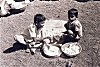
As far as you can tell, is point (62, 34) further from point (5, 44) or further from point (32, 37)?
point (5, 44)

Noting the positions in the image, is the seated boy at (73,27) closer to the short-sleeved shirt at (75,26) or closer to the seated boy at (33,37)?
the short-sleeved shirt at (75,26)

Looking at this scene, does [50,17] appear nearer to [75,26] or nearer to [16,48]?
[75,26]

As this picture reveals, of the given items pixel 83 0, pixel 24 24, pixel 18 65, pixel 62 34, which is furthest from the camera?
pixel 83 0

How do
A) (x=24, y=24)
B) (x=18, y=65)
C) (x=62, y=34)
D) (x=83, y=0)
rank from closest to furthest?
(x=18, y=65)
(x=62, y=34)
(x=24, y=24)
(x=83, y=0)

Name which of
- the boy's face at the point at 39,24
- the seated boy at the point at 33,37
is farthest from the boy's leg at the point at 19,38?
the boy's face at the point at 39,24

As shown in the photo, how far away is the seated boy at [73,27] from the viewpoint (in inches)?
264

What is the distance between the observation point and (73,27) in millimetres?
6855

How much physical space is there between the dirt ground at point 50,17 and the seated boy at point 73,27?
0.66 feet

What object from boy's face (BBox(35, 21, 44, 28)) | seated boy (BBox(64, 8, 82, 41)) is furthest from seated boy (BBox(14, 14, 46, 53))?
seated boy (BBox(64, 8, 82, 41))

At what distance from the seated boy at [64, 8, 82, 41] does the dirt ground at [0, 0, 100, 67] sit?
20 centimetres

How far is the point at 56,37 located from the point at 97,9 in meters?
1.54

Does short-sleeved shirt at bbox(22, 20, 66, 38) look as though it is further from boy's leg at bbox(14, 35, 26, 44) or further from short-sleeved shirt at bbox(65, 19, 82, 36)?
short-sleeved shirt at bbox(65, 19, 82, 36)

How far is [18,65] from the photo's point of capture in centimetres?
655

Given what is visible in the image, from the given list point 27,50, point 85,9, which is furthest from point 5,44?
point 85,9
